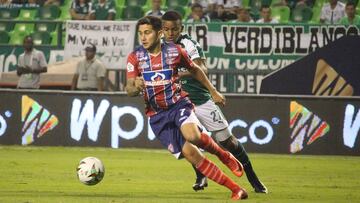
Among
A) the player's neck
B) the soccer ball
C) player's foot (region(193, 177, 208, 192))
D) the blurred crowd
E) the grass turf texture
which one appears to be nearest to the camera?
the player's neck

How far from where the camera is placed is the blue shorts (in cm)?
974

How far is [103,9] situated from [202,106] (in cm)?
1092

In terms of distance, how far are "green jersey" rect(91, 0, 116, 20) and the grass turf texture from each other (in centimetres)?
429

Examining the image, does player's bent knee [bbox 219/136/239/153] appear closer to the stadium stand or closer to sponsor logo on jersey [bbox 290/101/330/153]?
sponsor logo on jersey [bbox 290/101/330/153]

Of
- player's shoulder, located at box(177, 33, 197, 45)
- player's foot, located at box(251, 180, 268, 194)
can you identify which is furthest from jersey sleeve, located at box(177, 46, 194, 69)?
player's foot, located at box(251, 180, 268, 194)

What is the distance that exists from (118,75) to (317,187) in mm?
8078

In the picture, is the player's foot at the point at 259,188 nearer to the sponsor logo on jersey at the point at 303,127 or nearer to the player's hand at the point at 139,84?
the player's hand at the point at 139,84

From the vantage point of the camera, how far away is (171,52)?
389 inches

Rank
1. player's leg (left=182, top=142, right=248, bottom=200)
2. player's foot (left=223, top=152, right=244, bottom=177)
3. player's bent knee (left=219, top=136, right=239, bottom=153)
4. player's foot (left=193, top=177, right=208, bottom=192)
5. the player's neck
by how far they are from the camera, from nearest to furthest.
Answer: player's leg (left=182, top=142, right=248, bottom=200), the player's neck, player's foot (left=223, top=152, right=244, bottom=177), player's bent knee (left=219, top=136, right=239, bottom=153), player's foot (left=193, top=177, right=208, bottom=192)

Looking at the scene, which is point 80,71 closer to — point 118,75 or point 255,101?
point 118,75

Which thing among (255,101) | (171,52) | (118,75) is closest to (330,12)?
(255,101)

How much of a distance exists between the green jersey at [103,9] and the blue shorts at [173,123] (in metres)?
12.1

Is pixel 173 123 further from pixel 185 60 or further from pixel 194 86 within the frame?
pixel 194 86

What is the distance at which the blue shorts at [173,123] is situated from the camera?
9742mm
